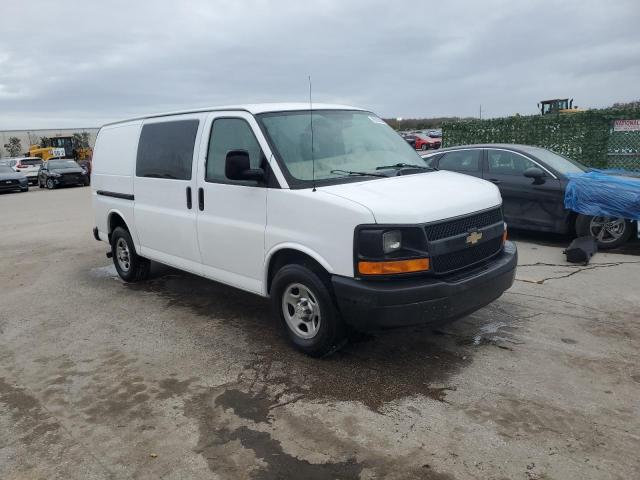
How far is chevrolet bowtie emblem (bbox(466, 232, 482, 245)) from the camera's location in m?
4.26

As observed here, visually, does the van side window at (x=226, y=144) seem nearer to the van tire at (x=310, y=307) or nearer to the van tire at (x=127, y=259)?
the van tire at (x=310, y=307)

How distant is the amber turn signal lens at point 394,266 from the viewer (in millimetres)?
3898

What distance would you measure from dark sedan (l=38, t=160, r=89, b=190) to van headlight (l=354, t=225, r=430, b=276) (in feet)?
85.4

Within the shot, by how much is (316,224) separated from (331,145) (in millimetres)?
1007

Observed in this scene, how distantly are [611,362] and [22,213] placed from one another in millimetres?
16252

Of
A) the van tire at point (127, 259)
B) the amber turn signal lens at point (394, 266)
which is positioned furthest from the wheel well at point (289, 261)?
the van tire at point (127, 259)

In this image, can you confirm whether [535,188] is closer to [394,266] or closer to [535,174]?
[535,174]

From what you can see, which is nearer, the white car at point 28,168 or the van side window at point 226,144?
the van side window at point 226,144

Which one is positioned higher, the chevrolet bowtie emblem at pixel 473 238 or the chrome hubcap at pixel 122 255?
the chevrolet bowtie emblem at pixel 473 238

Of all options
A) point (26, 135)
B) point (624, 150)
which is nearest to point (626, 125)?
point (624, 150)

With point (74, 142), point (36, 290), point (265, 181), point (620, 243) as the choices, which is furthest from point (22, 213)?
point (74, 142)

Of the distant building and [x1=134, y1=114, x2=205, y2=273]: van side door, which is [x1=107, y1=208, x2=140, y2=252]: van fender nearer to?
[x1=134, y1=114, x2=205, y2=273]: van side door

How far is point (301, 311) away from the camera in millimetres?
4523

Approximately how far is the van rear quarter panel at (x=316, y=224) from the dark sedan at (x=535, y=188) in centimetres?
528
